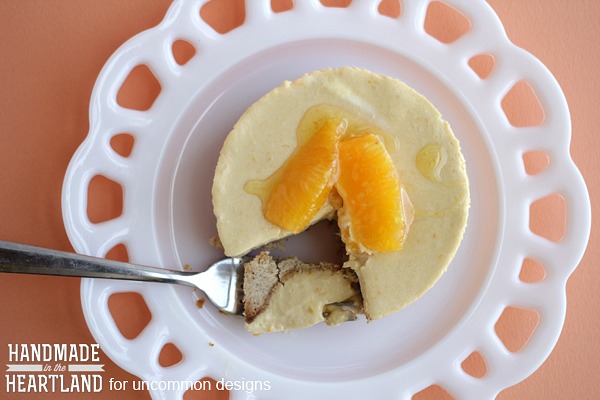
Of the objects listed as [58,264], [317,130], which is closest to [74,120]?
[58,264]

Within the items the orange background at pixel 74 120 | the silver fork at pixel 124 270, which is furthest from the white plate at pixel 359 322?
the orange background at pixel 74 120

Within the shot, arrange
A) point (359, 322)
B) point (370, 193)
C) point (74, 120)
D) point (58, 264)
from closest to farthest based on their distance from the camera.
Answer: point (370, 193), point (58, 264), point (359, 322), point (74, 120)

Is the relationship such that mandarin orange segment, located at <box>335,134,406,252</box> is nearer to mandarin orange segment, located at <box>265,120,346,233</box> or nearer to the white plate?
mandarin orange segment, located at <box>265,120,346,233</box>

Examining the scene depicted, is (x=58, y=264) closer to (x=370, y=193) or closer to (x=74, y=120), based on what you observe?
(x=74, y=120)

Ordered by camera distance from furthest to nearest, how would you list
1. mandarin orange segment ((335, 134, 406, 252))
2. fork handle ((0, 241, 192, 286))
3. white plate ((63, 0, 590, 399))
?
white plate ((63, 0, 590, 399)) < fork handle ((0, 241, 192, 286)) < mandarin orange segment ((335, 134, 406, 252))

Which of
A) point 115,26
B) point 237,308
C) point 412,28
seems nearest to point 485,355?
point 237,308

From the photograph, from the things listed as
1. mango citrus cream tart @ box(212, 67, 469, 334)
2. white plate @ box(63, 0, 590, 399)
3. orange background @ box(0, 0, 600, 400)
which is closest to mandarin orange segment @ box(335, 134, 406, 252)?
mango citrus cream tart @ box(212, 67, 469, 334)

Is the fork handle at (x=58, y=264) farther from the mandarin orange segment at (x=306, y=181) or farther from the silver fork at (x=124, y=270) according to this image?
the mandarin orange segment at (x=306, y=181)
